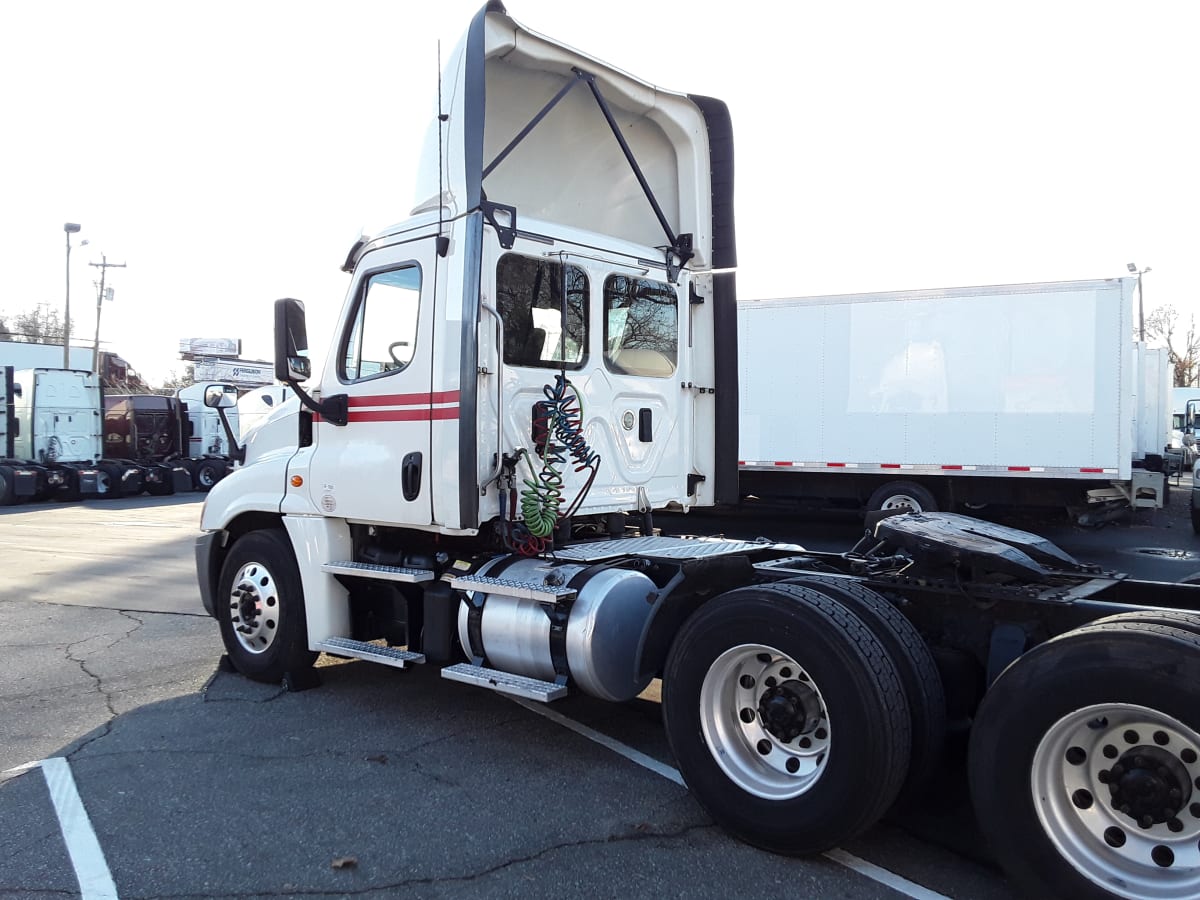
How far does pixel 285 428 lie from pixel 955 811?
4.58 m

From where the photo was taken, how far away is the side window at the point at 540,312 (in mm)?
5285

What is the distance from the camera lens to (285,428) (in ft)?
20.4

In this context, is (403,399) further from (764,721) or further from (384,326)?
(764,721)

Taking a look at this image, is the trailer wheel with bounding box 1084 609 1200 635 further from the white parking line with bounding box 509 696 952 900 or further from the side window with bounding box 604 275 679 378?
the side window with bounding box 604 275 679 378

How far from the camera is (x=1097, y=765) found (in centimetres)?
305

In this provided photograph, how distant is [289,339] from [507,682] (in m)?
2.38

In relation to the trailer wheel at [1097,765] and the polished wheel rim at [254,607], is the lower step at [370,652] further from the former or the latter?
the trailer wheel at [1097,765]

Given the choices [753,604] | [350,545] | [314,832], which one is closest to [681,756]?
[753,604]

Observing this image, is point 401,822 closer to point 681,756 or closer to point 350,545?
point 681,756

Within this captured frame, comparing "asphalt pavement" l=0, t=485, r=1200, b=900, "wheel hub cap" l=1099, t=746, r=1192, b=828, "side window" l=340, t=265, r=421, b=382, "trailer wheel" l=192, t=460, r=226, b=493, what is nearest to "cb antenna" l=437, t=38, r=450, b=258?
"side window" l=340, t=265, r=421, b=382

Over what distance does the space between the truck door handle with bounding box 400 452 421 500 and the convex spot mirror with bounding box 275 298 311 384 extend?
0.88 meters

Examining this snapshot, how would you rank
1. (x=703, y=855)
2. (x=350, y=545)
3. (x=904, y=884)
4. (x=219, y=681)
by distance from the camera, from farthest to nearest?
(x=219, y=681) < (x=350, y=545) < (x=703, y=855) < (x=904, y=884)

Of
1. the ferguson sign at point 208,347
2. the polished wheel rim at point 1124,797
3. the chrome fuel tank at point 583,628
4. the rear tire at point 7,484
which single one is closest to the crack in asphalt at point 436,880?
the chrome fuel tank at point 583,628

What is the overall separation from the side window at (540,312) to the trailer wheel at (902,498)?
8.69m
